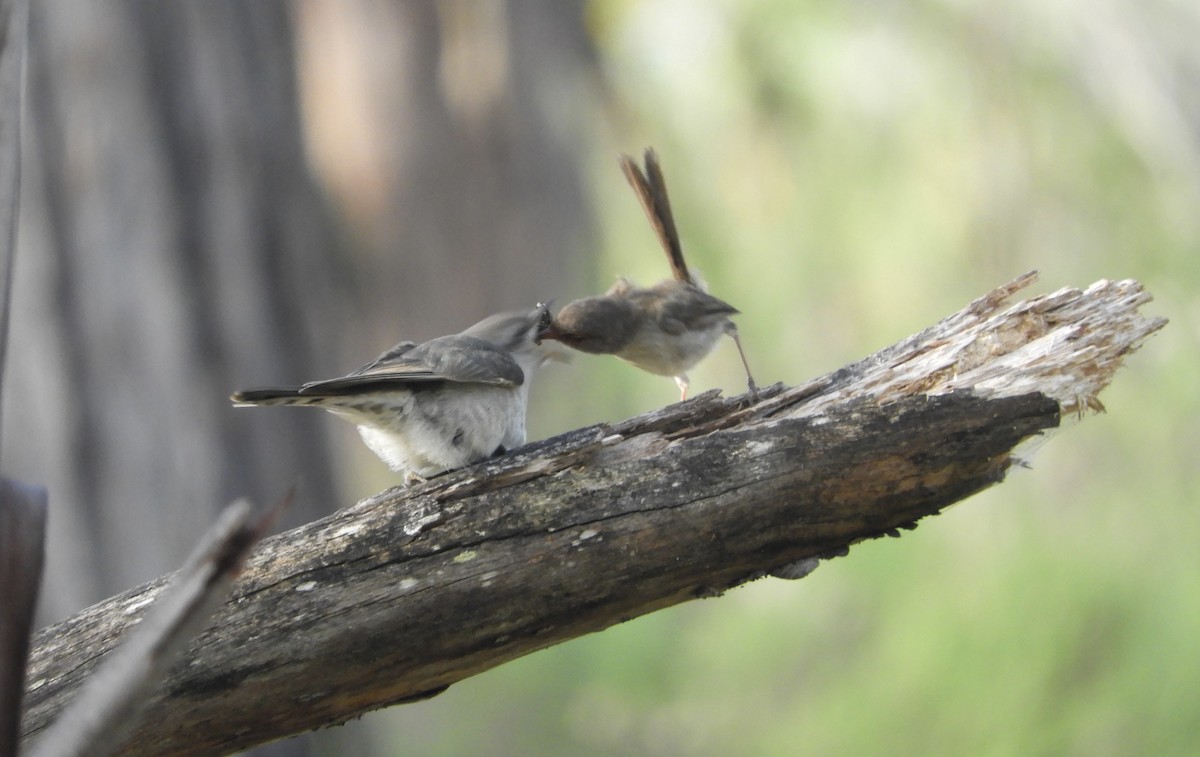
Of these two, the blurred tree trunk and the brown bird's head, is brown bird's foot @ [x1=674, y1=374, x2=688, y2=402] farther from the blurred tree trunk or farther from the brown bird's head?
the blurred tree trunk

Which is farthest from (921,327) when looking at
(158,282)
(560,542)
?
(560,542)

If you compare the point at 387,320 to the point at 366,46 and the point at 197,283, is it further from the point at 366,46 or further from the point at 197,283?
the point at 197,283

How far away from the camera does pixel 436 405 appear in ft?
11.5

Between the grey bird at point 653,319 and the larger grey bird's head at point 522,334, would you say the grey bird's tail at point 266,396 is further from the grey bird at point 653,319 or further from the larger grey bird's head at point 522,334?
the grey bird at point 653,319

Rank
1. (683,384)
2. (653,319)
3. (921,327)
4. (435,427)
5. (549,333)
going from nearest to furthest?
(435,427)
(549,333)
(653,319)
(683,384)
(921,327)

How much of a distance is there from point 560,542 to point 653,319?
2.12 m

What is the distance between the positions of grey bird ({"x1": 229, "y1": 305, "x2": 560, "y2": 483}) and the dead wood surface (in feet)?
1.48

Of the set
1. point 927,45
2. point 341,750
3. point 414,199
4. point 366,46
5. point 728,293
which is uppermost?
point 366,46

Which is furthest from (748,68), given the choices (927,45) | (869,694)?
(869,694)

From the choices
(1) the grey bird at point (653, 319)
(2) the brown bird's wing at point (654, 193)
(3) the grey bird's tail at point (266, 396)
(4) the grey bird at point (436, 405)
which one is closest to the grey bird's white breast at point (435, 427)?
(4) the grey bird at point (436, 405)

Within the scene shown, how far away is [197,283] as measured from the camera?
6066 millimetres

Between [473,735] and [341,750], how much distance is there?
3.52 metres

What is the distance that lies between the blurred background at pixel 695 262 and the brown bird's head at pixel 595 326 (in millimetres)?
2336

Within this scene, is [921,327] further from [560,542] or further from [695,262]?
[560,542]
